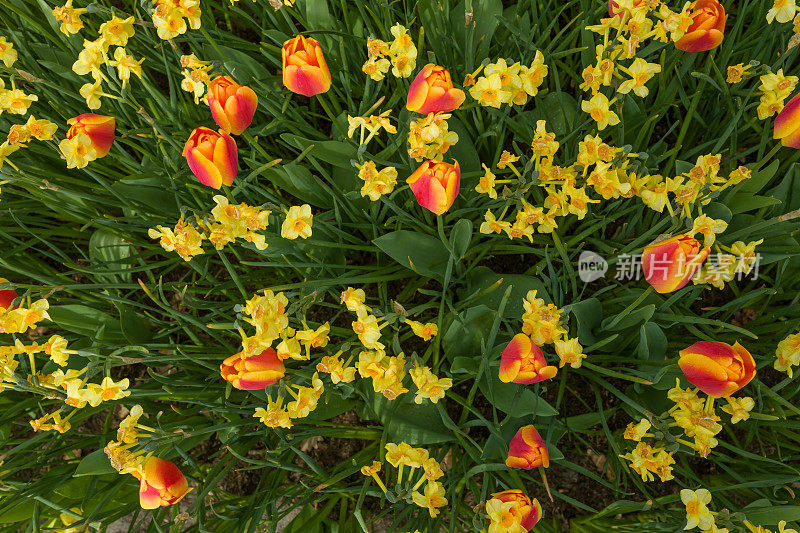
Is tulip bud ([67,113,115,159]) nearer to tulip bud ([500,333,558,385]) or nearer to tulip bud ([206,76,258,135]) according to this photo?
tulip bud ([206,76,258,135])

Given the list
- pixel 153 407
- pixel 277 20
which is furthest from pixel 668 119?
pixel 153 407

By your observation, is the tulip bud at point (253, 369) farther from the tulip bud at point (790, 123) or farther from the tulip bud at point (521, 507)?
the tulip bud at point (790, 123)

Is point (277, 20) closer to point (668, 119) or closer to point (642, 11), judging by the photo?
point (642, 11)

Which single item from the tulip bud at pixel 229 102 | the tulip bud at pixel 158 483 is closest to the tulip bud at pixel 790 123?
the tulip bud at pixel 229 102

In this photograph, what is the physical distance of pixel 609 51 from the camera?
1.15 meters

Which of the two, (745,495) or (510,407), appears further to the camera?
(745,495)

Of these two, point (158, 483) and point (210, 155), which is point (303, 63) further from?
point (158, 483)

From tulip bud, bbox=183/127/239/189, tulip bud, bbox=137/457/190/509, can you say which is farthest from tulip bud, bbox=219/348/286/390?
tulip bud, bbox=183/127/239/189

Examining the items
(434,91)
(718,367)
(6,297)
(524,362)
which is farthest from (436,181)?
(6,297)

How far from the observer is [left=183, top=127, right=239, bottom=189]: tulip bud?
109 centimetres

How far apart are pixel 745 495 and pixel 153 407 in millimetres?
1651

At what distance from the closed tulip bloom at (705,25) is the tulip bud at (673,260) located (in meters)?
0.48

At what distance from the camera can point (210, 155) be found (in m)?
1.10

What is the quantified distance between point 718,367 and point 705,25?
72 centimetres
